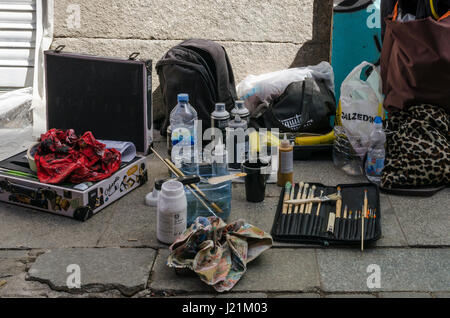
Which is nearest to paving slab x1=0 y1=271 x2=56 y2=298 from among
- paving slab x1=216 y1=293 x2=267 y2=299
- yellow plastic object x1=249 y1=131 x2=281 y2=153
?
paving slab x1=216 y1=293 x2=267 y2=299

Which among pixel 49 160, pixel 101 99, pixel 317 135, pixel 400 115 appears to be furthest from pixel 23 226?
pixel 400 115

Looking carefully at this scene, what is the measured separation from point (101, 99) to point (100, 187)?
93 cm

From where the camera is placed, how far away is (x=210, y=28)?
4867 mm

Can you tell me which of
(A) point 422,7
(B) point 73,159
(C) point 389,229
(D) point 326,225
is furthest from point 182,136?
(A) point 422,7

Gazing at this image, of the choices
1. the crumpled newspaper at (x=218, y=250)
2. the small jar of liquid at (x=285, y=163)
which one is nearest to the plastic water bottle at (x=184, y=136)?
the small jar of liquid at (x=285, y=163)

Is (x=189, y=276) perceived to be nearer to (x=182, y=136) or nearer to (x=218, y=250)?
(x=218, y=250)

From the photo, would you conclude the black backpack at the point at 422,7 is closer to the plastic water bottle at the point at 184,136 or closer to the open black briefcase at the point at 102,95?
the plastic water bottle at the point at 184,136

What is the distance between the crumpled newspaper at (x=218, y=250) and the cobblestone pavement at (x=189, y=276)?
0.06 m

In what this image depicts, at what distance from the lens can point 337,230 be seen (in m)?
3.01

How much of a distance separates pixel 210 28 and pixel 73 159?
2024 mm

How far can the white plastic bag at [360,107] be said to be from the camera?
3.96 metres
